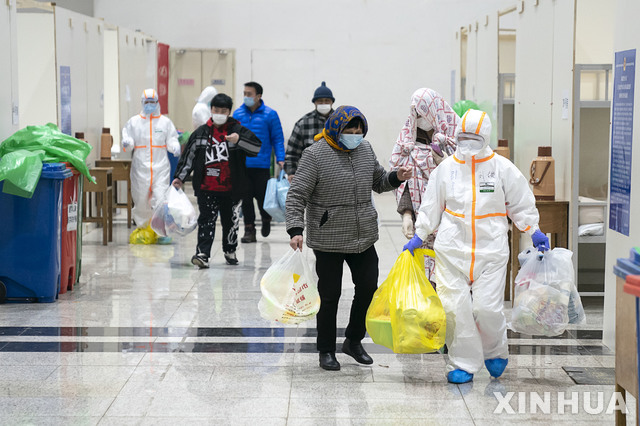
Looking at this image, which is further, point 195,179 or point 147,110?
point 147,110

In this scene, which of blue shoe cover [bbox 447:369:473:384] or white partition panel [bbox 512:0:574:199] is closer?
blue shoe cover [bbox 447:369:473:384]

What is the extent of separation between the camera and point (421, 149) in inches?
208

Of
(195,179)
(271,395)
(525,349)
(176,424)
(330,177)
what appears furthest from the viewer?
(195,179)

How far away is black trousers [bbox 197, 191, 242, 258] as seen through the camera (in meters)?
7.68

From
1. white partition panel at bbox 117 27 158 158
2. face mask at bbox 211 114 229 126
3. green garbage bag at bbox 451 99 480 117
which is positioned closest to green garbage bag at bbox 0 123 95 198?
face mask at bbox 211 114 229 126

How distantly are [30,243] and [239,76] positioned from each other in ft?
30.1

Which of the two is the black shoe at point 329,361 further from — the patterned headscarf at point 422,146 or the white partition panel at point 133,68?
A: the white partition panel at point 133,68

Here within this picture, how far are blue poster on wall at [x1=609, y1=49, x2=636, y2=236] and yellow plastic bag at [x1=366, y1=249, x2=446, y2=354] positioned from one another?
129 cm

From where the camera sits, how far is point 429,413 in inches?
158

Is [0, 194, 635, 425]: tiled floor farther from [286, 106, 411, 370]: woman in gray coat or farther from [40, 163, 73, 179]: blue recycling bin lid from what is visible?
[40, 163, 73, 179]: blue recycling bin lid

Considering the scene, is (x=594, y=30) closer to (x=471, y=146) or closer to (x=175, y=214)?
(x=471, y=146)

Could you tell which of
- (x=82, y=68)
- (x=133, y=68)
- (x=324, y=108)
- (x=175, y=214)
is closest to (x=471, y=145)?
(x=324, y=108)

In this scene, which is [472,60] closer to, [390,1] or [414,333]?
[390,1]

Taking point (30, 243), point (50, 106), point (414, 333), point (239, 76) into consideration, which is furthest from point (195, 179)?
point (239, 76)
